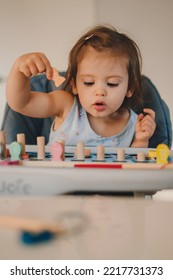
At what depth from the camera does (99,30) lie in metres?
1.07

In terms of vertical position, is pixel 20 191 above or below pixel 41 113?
below

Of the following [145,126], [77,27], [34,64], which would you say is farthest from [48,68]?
[145,126]

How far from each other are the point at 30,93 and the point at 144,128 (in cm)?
38

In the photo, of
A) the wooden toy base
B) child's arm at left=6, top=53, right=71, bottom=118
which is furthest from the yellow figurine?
child's arm at left=6, top=53, right=71, bottom=118


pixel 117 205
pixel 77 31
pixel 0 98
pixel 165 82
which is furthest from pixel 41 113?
pixel 117 205

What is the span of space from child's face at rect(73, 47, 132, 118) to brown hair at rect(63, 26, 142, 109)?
0.6 inches

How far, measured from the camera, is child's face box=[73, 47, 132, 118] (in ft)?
3.47

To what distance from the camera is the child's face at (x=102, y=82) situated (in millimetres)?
1057

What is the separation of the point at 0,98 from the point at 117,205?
2.43 feet

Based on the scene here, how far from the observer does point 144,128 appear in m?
1.10

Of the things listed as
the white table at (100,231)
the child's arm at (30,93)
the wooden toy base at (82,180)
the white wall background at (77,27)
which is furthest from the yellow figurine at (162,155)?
the white table at (100,231)

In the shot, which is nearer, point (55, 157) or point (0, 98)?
point (55, 157)

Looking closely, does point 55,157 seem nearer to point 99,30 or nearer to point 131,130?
point 131,130

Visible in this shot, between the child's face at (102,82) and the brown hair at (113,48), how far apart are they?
0.6 inches
